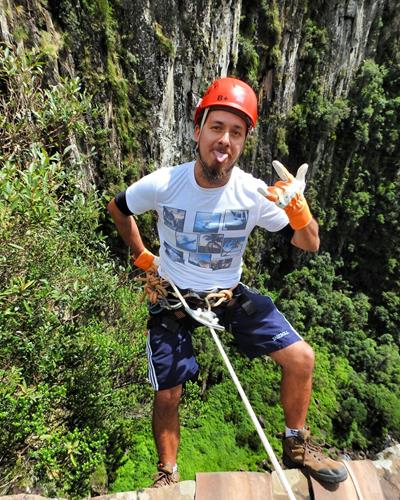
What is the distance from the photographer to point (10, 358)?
12.8ft

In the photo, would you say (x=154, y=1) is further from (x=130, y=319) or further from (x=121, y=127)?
(x=130, y=319)

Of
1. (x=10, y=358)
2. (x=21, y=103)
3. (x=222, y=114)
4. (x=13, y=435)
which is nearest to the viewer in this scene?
(x=222, y=114)

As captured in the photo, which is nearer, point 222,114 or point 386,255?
point 222,114

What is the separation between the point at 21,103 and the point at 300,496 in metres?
4.71

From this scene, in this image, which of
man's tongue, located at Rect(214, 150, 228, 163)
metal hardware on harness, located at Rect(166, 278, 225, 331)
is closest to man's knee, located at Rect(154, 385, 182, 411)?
metal hardware on harness, located at Rect(166, 278, 225, 331)

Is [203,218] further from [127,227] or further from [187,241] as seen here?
[127,227]

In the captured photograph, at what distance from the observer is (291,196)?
8.01ft

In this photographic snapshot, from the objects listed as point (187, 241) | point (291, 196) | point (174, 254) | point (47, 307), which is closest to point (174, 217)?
point (187, 241)

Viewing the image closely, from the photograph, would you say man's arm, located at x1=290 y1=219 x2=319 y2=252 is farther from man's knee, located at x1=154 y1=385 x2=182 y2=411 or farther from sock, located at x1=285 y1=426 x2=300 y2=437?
man's knee, located at x1=154 y1=385 x2=182 y2=411

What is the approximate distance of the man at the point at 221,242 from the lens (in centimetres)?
243

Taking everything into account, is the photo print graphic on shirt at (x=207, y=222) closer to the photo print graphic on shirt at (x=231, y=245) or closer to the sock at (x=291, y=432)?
the photo print graphic on shirt at (x=231, y=245)

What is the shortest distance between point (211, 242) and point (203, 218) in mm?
199

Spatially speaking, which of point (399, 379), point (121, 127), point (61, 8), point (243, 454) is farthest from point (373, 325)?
point (61, 8)

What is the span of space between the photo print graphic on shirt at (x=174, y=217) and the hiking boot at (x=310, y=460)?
1751mm
